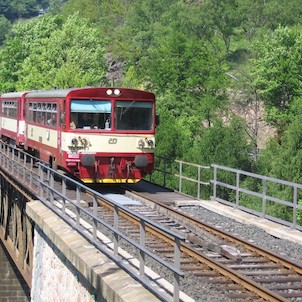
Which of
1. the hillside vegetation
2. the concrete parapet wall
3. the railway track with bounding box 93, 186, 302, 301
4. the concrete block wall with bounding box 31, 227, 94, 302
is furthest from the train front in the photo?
the hillside vegetation

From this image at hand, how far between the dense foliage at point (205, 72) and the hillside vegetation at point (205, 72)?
72mm

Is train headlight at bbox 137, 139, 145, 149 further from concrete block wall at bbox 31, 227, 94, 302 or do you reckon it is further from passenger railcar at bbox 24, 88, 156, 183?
concrete block wall at bbox 31, 227, 94, 302

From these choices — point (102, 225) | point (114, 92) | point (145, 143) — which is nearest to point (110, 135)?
point (145, 143)

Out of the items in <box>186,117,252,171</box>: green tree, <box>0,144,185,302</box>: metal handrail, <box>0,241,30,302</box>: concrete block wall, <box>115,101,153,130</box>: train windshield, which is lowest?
<box>0,241,30,302</box>: concrete block wall

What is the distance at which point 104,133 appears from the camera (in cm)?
2000

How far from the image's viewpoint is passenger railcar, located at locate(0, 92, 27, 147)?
28.9 meters

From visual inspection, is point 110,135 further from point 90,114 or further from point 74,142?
point 74,142

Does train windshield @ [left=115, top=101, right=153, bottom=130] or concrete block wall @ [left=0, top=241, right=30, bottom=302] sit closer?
train windshield @ [left=115, top=101, right=153, bottom=130]

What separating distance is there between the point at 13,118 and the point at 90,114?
12.0m

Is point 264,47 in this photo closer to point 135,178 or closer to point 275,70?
point 275,70

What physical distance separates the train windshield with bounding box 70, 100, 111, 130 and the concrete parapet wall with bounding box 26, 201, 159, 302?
3667mm

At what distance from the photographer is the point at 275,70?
4809 cm

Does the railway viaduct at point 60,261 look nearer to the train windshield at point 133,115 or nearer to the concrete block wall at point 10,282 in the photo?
the train windshield at point 133,115

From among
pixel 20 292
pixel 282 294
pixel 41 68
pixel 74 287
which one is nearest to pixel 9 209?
pixel 20 292
